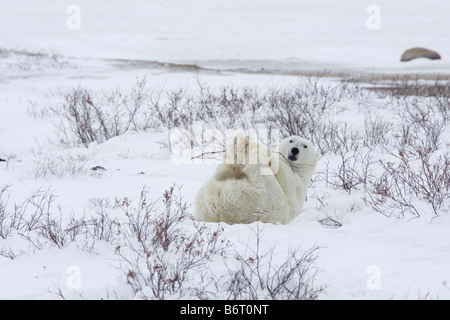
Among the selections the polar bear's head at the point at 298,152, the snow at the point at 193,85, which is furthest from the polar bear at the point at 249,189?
the snow at the point at 193,85

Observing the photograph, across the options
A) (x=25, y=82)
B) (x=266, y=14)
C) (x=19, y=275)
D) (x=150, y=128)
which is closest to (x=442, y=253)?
(x=19, y=275)

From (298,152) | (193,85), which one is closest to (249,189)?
(298,152)

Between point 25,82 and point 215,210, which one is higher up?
point 25,82

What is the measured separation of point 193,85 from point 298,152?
38.2ft

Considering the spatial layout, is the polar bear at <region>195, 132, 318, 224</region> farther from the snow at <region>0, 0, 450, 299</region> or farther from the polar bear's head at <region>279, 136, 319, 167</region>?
the snow at <region>0, 0, 450, 299</region>

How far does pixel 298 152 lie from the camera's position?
3680 millimetres

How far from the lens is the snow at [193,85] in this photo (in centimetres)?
248

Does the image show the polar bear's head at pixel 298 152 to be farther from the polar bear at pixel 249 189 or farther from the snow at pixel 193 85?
the snow at pixel 193 85

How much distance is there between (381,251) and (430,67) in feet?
64.0

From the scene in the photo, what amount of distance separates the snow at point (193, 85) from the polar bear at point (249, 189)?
0.18 m

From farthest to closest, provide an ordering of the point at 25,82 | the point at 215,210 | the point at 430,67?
the point at 430,67
the point at 25,82
the point at 215,210

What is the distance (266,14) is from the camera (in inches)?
1972
